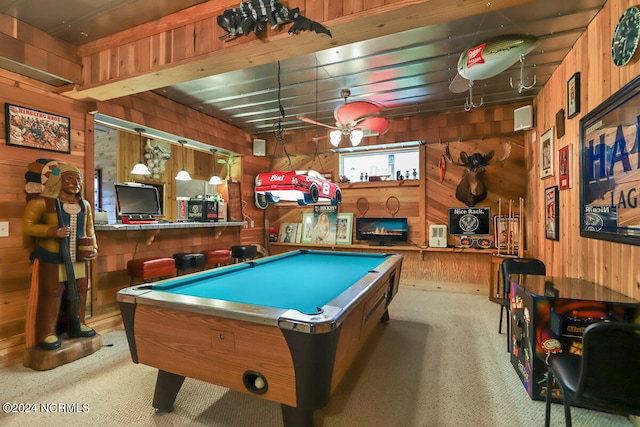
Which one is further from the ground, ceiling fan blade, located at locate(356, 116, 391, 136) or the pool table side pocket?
ceiling fan blade, located at locate(356, 116, 391, 136)

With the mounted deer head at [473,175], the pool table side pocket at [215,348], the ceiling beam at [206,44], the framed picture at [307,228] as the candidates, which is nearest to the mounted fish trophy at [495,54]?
the ceiling beam at [206,44]

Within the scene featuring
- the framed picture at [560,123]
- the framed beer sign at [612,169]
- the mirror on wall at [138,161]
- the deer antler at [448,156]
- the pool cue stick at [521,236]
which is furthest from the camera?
the mirror on wall at [138,161]

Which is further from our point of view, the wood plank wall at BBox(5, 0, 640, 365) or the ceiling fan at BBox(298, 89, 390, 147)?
the ceiling fan at BBox(298, 89, 390, 147)

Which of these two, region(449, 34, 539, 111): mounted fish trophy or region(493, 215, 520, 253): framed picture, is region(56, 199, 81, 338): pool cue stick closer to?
region(449, 34, 539, 111): mounted fish trophy

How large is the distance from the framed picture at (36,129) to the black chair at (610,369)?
4.14m

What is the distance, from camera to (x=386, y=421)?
1.80m

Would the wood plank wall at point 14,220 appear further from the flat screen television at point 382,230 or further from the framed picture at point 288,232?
the flat screen television at point 382,230

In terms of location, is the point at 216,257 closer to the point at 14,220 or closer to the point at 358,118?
the point at 14,220

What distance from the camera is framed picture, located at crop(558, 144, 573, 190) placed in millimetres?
2736

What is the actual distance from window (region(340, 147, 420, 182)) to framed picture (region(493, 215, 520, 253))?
1.43 m

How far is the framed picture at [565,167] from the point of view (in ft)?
8.98

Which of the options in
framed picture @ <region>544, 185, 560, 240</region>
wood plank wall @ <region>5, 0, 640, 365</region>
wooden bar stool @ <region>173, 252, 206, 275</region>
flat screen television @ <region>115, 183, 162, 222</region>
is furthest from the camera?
wooden bar stool @ <region>173, 252, 206, 275</region>

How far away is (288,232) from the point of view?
594cm

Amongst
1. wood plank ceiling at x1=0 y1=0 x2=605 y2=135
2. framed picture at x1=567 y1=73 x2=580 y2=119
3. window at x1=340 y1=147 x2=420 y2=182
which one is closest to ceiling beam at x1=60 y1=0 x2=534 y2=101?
wood plank ceiling at x1=0 y1=0 x2=605 y2=135
